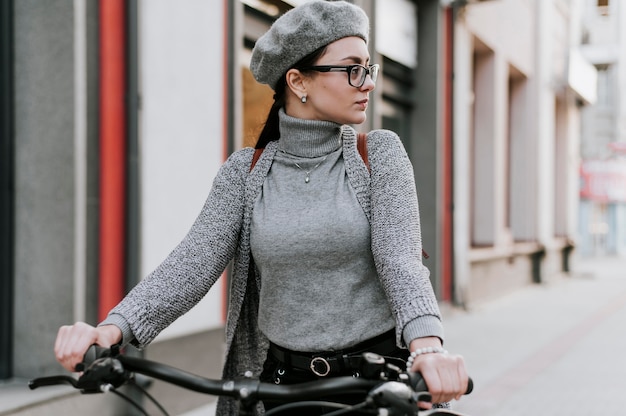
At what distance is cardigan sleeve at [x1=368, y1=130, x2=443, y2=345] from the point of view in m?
1.58

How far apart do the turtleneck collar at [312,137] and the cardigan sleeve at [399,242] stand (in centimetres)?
10

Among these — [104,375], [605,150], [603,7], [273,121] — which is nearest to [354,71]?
[273,121]

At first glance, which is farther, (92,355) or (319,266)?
(319,266)

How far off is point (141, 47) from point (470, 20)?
287 inches

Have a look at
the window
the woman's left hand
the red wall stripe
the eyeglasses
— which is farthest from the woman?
the window

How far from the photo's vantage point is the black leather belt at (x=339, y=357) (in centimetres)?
183

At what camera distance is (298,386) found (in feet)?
4.38

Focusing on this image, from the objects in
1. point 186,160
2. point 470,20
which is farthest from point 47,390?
point 470,20

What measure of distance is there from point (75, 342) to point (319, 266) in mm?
592

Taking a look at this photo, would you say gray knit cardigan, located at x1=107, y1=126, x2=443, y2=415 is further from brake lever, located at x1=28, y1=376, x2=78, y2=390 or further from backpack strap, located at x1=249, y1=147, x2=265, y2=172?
brake lever, located at x1=28, y1=376, x2=78, y2=390

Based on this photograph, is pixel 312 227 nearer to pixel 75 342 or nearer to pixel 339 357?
pixel 339 357

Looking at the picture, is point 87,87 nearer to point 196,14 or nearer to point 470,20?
point 196,14

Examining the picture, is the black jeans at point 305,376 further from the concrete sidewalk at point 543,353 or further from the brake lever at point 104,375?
the concrete sidewalk at point 543,353

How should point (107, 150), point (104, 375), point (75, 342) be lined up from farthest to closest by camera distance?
point (107, 150) → point (75, 342) → point (104, 375)
